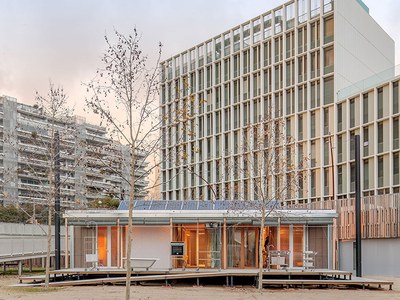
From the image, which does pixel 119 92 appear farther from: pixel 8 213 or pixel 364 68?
pixel 8 213

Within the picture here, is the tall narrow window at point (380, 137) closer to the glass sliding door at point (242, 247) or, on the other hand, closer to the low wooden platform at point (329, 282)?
the glass sliding door at point (242, 247)

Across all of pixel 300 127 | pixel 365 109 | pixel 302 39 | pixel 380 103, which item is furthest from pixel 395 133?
pixel 302 39

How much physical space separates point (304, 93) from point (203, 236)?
38336 mm

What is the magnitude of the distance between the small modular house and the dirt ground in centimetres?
541

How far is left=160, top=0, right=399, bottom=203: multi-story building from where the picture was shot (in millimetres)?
61219

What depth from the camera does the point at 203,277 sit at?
31969 mm

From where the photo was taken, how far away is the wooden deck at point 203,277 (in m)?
29.1

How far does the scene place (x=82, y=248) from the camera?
34969 millimetres

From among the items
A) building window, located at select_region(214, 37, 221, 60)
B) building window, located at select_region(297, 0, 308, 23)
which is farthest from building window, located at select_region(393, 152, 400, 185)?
building window, located at select_region(214, 37, 221, 60)

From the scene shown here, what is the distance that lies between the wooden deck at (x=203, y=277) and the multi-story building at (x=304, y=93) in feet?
76.1

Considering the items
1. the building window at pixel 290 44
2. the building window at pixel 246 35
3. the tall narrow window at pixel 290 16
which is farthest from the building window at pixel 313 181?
the building window at pixel 246 35

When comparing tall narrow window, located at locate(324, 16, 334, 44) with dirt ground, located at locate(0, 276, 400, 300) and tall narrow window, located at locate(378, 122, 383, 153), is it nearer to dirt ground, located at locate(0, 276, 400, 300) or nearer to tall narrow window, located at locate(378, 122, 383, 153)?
tall narrow window, located at locate(378, 122, 383, 153)

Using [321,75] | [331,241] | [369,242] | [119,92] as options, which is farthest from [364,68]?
[119,92]

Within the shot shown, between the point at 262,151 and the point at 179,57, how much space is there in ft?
195
